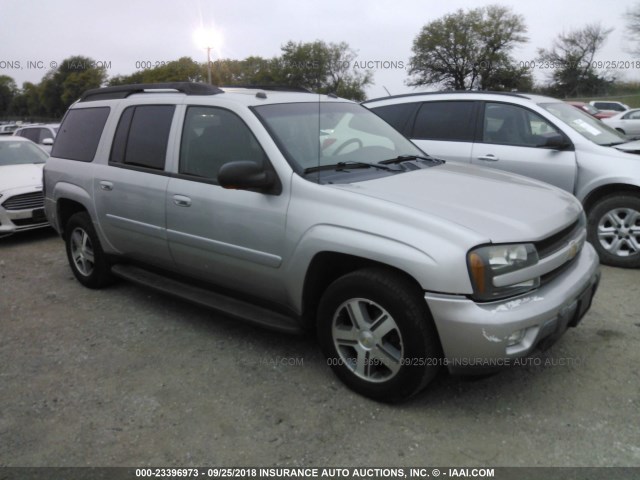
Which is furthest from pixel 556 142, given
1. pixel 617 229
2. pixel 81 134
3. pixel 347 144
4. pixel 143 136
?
pixel 81 134

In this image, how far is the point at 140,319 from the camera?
4332mm

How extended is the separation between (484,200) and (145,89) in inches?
116

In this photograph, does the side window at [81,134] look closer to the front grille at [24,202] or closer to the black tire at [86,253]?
the black tire at [86,253]

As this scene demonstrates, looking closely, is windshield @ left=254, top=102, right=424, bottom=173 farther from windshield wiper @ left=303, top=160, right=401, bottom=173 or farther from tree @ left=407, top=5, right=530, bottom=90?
tree @ left=407, top=5, right=530, bottom=90

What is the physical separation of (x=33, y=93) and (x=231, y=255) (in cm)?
9486

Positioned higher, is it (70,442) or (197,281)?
(197,281)

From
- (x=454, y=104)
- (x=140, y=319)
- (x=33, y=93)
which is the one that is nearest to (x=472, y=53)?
(x=454, y=104)

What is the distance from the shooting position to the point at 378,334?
288 centimetres

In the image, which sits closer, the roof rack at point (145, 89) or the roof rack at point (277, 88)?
the roof rack at point (145, 89)

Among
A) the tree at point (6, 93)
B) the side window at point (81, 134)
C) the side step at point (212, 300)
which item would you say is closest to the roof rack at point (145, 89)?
the side window at point (81, 134)

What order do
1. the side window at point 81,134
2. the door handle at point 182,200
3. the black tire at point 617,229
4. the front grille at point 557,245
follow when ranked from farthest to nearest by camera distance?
1. the black tire at point 617,229
2. the side window at point 81,134
3. the door handle at point 182,200
4. the front grille at point 557,245

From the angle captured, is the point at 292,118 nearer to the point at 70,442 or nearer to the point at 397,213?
the point at 397,213

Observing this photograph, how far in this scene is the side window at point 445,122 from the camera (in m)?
6.04

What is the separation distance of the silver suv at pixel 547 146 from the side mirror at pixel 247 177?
10.9 ft
